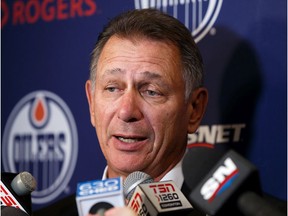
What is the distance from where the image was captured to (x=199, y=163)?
961mm

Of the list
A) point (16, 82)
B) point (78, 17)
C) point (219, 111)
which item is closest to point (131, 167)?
point (219, 111)

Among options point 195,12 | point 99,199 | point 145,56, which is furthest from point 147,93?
point 99,199

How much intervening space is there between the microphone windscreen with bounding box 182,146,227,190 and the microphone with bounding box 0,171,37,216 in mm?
430

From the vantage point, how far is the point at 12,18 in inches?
101

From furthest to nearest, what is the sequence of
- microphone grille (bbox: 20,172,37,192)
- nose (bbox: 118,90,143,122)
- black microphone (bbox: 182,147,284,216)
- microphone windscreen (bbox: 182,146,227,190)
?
nose (bbox: 118,90,143,122) → microphone grille (bbox: 20,172,37,192) → microphone windscreen (bbox: 182,146,227,190) → black microphone (bbox: 182,147,284,216)

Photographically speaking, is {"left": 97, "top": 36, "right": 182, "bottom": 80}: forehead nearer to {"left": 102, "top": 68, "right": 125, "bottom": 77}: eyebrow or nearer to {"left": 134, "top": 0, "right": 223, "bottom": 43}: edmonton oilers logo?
{"left": 102, "top": 68, "right": 125, "bottom": 77}: eyebrow

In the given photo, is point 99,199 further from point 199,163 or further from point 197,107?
point 197,107

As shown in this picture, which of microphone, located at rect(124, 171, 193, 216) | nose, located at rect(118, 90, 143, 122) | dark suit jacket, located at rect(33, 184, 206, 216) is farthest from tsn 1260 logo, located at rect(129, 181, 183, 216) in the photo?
dark suit jacket, located at rect(33, 184, 206, 216)

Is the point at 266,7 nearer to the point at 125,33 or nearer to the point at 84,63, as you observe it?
the point at 125,33

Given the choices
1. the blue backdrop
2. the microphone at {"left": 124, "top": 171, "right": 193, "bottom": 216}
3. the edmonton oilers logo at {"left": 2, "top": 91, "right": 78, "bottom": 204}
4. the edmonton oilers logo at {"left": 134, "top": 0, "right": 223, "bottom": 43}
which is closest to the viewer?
the microphone at {"left": 124, "top": 171, "right": 193, "bottom": 216}

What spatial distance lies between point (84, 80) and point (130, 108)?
0.60 m

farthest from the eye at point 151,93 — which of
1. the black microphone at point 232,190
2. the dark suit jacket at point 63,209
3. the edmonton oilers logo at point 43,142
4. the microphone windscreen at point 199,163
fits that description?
the black microphone at point 232,190

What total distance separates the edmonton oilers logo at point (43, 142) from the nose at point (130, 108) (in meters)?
0.58

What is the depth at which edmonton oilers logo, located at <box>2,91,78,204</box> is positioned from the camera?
2318 mm
